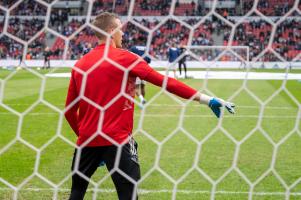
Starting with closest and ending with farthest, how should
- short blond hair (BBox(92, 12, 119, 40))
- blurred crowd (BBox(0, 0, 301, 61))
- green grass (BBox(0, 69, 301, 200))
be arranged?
short blond hair (BBox(92, 12, 119, 40)), green grass (BBox(0, 69, 301, 200)), blurred crowd (BBox(0, 0, 301, 61))

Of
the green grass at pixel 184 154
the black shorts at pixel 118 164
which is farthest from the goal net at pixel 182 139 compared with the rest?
the black shorts at pixel 118 164

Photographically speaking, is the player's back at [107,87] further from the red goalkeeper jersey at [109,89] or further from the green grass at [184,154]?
the green grass at [184,154]

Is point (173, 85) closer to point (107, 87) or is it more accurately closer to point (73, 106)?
point (107, 87)

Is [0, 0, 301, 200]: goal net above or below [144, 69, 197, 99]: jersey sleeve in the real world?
below

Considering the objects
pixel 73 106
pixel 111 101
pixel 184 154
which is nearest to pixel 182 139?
pixel 184 154

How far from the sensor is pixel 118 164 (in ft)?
8.87

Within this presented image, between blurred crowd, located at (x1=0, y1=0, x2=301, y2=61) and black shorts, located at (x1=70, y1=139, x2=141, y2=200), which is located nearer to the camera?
black shorts, located at (x1=70, y1=139, x2=141, y2=200)

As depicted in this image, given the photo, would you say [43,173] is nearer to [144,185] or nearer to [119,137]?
[144,185]

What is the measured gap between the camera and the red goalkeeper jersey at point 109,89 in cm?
255

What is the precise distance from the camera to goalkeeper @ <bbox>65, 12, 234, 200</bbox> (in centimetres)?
257

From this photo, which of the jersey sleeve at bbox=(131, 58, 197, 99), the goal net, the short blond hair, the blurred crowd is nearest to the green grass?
the goal net

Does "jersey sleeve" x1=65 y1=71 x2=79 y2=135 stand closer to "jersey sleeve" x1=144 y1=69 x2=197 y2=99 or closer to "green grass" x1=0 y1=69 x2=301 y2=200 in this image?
"green grass" x1=0 y1=69 x2=301 y2=200

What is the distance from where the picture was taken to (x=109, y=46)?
8.70 ft

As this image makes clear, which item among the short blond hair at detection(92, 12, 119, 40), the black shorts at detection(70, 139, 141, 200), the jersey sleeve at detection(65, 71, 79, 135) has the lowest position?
the black shorts at detection(70, 139, 141, 200)
